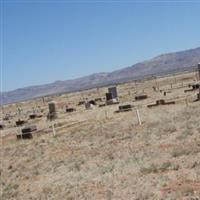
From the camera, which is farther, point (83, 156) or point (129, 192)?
point (83, 156)

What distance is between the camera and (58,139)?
96.7 feet

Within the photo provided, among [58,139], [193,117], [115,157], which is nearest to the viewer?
[115,157]

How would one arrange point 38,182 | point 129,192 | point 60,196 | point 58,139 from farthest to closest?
1. point 58,139
2. point 38,182
3. point 60,196
4. point 129,192

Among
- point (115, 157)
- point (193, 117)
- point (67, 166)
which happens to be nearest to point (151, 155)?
point (115, 157)

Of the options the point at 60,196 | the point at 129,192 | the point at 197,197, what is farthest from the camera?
the point at 60,196

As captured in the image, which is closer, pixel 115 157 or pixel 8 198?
pixel 8 198

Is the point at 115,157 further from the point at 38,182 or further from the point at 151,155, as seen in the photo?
the point at 38,182

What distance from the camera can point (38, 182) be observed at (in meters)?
18.1

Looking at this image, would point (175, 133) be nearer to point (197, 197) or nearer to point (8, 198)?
point (8, 198)

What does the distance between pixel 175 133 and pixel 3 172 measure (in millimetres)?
7890

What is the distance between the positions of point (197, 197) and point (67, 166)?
9.14 meters

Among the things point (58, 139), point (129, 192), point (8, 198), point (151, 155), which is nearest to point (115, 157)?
point (151, 155)

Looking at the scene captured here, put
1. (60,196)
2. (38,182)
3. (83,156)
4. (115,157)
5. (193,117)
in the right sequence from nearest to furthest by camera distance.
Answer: (60,196) → (38,182) → (115,157) → (83,156) → (193,117)

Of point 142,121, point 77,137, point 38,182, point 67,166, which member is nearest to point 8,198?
point 38,182
